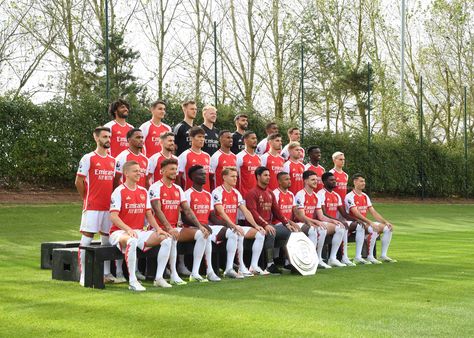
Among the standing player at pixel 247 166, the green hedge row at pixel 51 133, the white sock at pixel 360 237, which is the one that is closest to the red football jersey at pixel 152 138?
the standing player at pixel 247 166

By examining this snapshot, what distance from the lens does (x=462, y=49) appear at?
4653 centimetres

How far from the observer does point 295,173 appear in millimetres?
12836

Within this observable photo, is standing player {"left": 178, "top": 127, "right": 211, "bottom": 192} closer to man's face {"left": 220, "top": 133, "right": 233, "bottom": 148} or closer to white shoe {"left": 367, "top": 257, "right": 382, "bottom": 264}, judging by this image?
man's face {"left": 220, "top": 133, "right": 233, "bottom": 148}

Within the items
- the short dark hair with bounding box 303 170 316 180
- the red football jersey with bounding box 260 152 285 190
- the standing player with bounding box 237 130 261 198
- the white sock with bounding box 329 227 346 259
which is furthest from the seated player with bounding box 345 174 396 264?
the standing player with bounding box 237 130 261 198

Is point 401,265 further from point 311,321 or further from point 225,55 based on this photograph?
point 225,55

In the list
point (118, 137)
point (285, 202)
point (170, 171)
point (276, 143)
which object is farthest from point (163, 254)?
point (276, 143)

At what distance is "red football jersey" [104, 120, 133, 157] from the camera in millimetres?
11312

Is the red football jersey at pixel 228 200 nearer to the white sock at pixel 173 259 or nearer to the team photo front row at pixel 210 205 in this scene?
the team photo front row at pixel 210 205

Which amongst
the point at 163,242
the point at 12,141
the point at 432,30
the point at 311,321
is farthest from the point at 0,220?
the point at 432,30

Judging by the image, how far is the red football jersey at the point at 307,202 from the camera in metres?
12.1

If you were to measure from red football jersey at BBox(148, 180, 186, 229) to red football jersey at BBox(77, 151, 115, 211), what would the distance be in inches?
25.0

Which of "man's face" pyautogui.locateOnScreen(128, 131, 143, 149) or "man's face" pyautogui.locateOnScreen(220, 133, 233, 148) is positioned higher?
"man's face" pyautogui.locateOnScreen(220, 133, 233, 148)

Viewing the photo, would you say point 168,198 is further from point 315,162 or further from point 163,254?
point 315,162

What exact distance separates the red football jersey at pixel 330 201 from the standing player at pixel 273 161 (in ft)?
2.60
